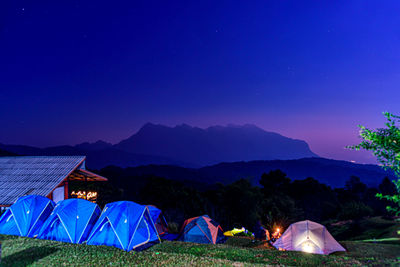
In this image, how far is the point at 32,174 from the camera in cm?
1775

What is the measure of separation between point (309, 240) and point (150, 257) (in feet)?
27.8

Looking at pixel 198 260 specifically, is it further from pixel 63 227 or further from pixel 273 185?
pixel 273 185

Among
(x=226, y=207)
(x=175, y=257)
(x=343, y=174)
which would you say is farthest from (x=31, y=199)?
(x=343, y=174)

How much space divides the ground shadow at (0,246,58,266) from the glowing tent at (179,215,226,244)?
7425mm

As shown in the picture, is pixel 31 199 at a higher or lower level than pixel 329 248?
higher

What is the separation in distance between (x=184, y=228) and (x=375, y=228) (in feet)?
70.9

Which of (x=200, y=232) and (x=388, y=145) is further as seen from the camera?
(x=200, y=232)

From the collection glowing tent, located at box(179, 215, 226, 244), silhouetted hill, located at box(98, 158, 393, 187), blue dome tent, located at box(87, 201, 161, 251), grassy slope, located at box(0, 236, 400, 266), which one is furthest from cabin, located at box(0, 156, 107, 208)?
silhouetted hill, located at box(98, 158, 393, 187)

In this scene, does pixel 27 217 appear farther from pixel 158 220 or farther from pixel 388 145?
pixel 388 145

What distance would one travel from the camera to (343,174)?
16888 cm

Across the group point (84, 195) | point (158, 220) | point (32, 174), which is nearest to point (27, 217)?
point (32, 174)

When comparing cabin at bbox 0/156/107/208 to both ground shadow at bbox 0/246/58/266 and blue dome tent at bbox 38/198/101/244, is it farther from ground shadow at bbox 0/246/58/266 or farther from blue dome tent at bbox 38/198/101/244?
ground shadow at bbox 0/246/58/266

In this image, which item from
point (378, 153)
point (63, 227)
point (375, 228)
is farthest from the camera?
point (375, 228)

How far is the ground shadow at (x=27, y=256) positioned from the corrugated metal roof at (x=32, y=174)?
6.61 metres
